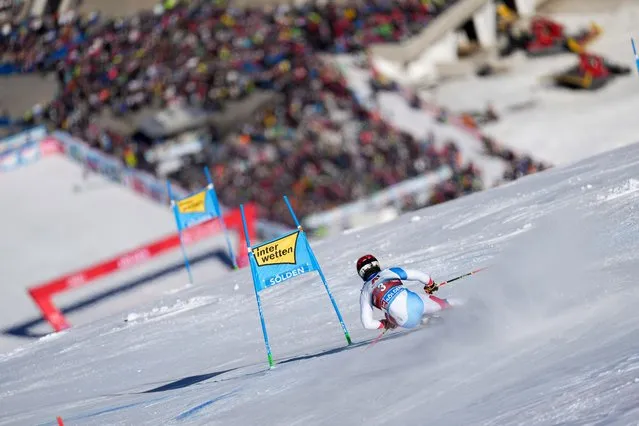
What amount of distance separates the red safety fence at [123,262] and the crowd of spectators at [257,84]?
75.7 inches

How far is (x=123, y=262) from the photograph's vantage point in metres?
19.9

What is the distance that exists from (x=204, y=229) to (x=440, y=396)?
13.8 m

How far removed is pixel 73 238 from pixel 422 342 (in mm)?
15590

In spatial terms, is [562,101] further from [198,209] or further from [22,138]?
[198,209]

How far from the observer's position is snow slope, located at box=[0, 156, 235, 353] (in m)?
19.5

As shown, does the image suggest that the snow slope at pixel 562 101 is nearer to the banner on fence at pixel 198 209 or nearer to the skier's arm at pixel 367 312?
the banner on fence at pixel 198 209

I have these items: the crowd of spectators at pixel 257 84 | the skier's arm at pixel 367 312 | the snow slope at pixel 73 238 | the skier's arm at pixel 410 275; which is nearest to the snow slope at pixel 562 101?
the crowd of spectators at pixel 257 84

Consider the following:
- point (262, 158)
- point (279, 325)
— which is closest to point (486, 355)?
point (279, 325)

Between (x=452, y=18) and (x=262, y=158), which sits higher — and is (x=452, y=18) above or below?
above

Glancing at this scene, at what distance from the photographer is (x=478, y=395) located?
723cm

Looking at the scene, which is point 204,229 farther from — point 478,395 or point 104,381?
point 478,395

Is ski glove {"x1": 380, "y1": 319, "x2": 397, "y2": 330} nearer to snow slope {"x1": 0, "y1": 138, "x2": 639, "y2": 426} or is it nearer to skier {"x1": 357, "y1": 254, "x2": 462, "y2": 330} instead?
skier {"x1": 357, "y1": 254, "x2": 462, "y2": 330}

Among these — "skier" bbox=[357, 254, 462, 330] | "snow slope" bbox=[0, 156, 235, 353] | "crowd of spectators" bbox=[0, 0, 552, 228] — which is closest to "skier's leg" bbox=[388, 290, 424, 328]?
"skier" bbox=[357, 254, 462, 330]

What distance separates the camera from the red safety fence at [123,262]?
736 inches
